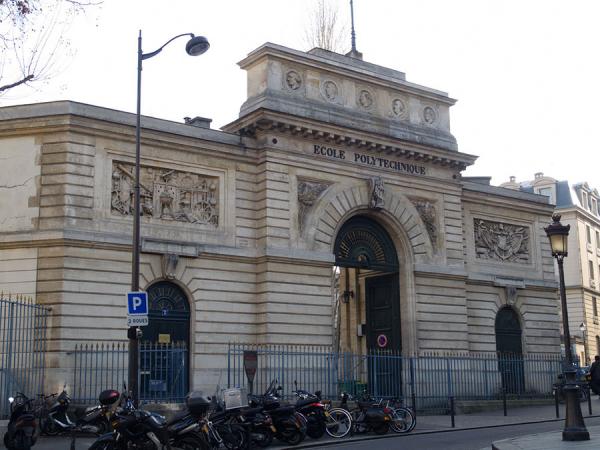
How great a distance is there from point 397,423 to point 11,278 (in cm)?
1098

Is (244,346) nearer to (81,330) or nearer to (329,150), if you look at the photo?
(81,330)

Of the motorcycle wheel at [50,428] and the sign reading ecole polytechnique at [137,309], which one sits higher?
the sign reading ecole polytechnique at [137,309]

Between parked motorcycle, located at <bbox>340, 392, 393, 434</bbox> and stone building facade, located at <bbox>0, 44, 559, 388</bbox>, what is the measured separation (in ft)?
18.2

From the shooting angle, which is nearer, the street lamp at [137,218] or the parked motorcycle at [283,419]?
the street lamp at [137,218]

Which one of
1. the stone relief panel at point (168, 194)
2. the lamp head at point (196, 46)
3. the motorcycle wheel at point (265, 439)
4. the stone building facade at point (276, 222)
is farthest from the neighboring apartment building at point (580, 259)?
the lamp head at point (196, 46)

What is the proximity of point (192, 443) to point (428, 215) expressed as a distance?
17425 millimetres

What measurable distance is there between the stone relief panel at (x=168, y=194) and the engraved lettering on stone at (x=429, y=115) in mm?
9129

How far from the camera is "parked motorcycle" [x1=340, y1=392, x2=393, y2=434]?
64.1 feet

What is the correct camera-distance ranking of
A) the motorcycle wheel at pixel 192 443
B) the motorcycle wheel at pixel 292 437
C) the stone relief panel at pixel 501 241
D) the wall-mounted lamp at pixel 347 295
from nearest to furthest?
the motorcycle wheel at pixel 192 443 → the motorcycle wheel at pixel 292 437 → the stone relief panel at pixel 501 241 → the wall-mounted lamp at pixel 347 295

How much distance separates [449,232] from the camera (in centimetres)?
3019

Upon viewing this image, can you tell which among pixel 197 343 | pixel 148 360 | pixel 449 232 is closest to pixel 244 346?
pixel 197 343

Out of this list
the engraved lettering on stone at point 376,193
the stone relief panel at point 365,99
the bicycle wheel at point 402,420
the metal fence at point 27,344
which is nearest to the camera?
the bicycle wheel at point 402,420

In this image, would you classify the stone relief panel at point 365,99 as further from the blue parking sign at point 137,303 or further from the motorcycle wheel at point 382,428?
the blue parking sign at point 137,303

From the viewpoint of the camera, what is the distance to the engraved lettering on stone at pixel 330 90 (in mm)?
27766
